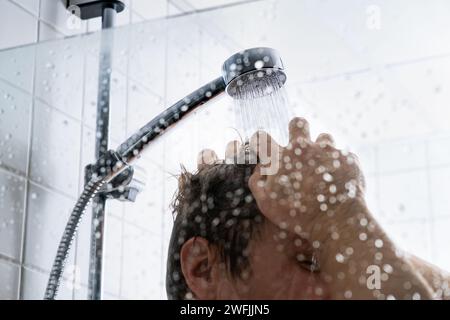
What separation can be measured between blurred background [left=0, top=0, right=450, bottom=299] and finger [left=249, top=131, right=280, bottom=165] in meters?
0.11

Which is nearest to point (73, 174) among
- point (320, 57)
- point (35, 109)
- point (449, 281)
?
point (35, 109)

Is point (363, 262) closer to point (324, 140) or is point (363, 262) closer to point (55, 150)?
point (324, 140)

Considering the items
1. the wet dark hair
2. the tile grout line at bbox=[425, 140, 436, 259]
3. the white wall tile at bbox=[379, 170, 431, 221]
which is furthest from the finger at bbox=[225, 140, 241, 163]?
the tile grout line at bbox=[425, 140, 436, 259]

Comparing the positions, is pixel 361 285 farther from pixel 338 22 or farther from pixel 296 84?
pixel 338 22

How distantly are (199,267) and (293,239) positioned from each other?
0.10m

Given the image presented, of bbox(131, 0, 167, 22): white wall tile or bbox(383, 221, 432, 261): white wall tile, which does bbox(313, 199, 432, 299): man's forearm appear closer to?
bbox(383, 221, 432, 261): white wall tile

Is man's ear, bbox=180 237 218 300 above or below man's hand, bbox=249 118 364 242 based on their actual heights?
below

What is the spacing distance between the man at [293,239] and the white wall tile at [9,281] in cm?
21

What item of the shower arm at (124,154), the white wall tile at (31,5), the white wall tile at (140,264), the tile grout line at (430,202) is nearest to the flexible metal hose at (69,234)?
the shower arm at (124,154)

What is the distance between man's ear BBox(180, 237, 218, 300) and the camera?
75 centimetres

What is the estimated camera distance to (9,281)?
3.22ft

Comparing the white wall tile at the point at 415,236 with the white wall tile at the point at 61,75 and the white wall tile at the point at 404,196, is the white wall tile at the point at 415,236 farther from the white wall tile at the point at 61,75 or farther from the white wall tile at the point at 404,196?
the white wall tile at the point at 61,75

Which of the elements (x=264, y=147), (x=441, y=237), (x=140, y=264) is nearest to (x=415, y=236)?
(x=441, y=237)

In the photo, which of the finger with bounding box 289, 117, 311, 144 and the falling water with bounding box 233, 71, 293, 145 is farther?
the falling water with bounding box 233, 71, 293, 145
